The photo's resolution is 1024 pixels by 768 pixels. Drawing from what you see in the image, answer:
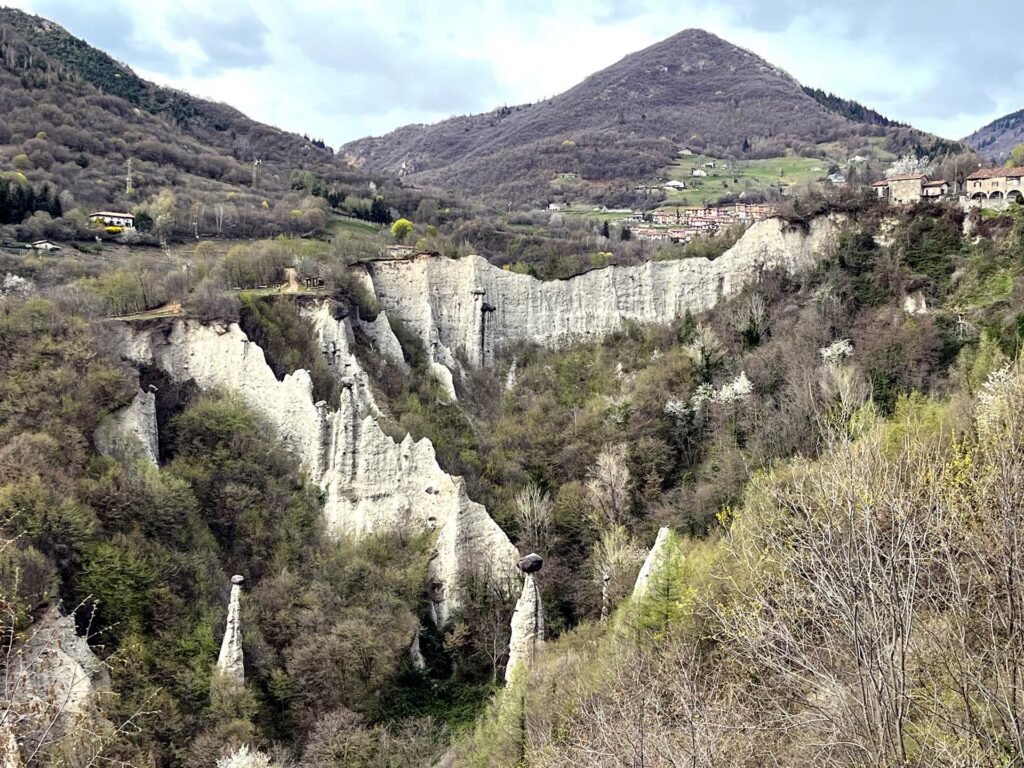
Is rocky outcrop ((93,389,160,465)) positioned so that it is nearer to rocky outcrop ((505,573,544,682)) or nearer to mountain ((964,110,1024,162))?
rocky outcrop ((505,573,544,682))

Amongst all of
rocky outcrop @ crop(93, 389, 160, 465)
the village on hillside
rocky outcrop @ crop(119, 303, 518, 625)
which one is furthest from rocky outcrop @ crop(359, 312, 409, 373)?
the village on hillside

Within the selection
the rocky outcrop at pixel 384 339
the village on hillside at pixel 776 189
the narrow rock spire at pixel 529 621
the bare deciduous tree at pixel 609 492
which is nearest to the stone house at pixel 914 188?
the village on hillside at pixel 776 189

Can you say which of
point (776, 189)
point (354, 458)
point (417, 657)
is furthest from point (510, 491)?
point (776, 189)

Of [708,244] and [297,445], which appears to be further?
[708,244]

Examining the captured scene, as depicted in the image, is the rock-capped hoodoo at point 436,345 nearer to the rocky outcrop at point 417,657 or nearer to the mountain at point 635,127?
the rocky outcrop at point 417,657

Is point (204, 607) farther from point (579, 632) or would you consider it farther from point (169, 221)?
point (169, 221)

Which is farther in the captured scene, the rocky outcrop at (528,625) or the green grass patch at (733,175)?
the green grass patch at (733,175)

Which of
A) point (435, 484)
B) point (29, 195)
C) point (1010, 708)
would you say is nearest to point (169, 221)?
point (29, 195)

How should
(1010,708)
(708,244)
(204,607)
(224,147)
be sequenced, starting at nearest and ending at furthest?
(1010,708)
(204,607)
(708,244)
(224,147)
